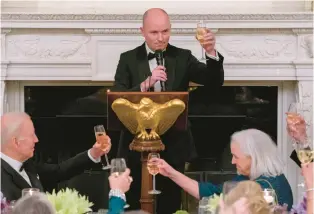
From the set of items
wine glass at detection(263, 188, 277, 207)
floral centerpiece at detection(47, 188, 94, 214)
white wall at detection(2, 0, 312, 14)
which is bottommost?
floral centerpiece at detection(47, 188, 94, 214)

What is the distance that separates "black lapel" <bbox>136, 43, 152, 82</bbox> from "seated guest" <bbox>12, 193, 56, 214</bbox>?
57.3 inches

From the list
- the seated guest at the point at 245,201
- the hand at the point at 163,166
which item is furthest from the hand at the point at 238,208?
the hand at the point at 163,166

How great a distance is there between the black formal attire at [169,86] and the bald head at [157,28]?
0.37ft

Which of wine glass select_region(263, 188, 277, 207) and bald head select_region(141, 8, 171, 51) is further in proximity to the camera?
bald head select_region(141, 8, 171, 51)

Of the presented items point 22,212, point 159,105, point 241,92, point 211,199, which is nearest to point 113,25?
point 241,92

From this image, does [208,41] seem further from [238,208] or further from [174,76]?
[238,208]

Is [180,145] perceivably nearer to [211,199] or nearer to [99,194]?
[211,199]

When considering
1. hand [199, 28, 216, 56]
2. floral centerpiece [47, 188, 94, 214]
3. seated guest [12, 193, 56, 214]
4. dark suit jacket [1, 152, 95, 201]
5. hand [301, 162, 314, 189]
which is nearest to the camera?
seated guest [12, 193, 56, 214]

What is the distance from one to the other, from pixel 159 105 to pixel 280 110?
79.8 inches

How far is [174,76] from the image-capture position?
11.1ft

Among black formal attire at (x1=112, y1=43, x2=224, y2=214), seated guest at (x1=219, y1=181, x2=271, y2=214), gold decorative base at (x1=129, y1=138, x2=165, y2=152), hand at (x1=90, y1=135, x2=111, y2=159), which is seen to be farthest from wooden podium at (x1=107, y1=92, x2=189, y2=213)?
seated guest at (x1=219, y1=181, x2=271, y2=214)

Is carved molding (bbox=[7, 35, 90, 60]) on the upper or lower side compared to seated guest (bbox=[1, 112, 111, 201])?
upper

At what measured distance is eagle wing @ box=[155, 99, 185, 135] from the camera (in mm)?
2803

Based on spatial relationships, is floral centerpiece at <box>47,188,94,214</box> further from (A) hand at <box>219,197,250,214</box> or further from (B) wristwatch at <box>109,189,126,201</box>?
(A) hand at <box>219,197,250,214</box>
